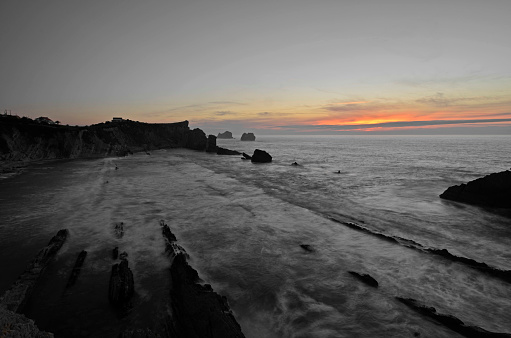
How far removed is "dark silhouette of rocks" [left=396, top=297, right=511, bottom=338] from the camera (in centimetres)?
682

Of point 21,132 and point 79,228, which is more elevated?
point 21,132

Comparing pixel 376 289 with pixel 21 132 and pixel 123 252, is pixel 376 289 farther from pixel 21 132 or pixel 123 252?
pixel 21 132

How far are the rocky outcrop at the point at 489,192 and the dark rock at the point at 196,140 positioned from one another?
277 feet

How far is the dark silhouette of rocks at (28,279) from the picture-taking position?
7131 millimetres

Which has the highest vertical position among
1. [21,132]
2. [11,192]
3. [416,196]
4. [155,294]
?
[21,132]

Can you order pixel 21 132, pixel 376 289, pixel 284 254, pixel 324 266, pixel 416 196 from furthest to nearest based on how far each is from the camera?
pixel 21 132, pixel 416 196, pixel 284 254, pixel 324 266, pixel 376 289

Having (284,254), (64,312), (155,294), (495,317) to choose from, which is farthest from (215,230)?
(495,317)

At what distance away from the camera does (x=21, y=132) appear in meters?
43.9

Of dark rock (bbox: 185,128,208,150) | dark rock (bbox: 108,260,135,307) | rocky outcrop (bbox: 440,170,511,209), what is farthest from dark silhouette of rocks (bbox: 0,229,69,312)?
dark rock (bbox: 185,128,208,150)

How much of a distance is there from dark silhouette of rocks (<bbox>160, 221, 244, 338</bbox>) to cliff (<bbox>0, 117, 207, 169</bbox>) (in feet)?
164

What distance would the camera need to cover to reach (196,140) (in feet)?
324

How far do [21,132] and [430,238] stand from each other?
61.3m

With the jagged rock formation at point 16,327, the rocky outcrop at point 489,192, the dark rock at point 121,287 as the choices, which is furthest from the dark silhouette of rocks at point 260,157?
the jagged rock formation at point 16,327

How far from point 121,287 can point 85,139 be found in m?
64.1
